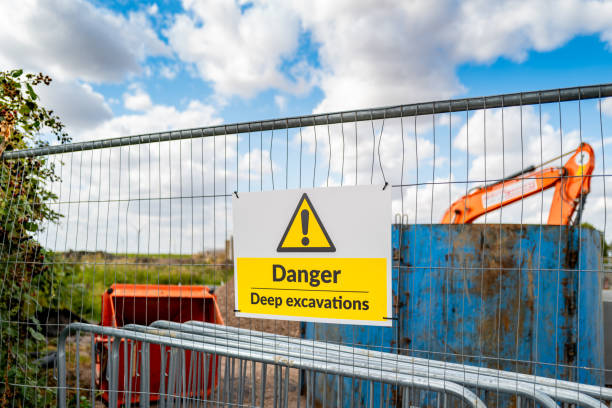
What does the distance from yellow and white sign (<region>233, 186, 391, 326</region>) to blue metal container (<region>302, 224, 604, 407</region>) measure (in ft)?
4.84

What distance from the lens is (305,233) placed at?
2881 mm

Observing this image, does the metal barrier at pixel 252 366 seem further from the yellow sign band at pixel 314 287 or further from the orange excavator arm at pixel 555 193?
the orange excavator arm at pixel 555 193

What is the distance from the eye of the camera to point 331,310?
109 inches

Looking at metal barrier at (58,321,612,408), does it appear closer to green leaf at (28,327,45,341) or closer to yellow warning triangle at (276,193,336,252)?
yellow warning triangle at (276,193,336,252)

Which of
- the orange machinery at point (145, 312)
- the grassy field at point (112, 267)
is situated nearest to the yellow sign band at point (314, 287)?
the grassy field at point (112, 267)

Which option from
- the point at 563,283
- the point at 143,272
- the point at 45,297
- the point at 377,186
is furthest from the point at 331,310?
the point at 143,272

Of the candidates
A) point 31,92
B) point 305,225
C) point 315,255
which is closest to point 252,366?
point 315,255

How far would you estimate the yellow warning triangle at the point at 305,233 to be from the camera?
2818 mm

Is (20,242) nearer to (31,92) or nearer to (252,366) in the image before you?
(31,92)

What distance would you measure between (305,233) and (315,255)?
15 cm

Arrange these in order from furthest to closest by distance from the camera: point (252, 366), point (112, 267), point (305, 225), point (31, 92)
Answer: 1. point (112, 267)
2. point (31, 92)
3. point (252, 366)
4. point (305, 225)

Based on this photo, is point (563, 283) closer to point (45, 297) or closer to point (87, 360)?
point (45, 297)

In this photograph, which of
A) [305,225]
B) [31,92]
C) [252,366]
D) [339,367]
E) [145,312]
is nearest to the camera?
[339,367]

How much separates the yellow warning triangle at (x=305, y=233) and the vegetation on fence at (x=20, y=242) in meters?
2.43
